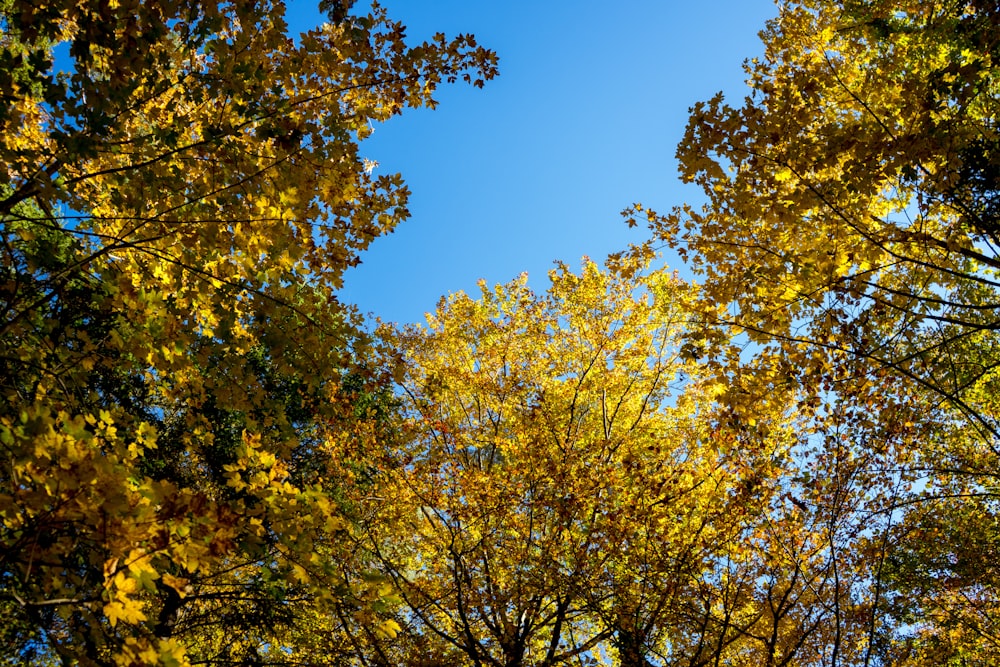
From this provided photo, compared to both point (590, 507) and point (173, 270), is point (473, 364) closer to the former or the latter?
point (590, 507)

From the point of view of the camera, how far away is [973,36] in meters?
4.43

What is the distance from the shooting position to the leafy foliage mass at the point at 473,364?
297 cm

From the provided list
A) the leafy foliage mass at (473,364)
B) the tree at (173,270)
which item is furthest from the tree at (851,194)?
the tree at (173,270)

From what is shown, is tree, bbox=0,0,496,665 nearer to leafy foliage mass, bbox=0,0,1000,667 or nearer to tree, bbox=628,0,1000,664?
leafy foliage mass, bbox=0,0,1000,667

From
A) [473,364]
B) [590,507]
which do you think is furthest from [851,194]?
[473,364]

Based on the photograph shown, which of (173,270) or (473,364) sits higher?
(473,364)

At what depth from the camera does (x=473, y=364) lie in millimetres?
9633

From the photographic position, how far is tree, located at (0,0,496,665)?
237cm

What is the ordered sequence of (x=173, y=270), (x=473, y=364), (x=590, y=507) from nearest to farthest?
1. (x=173, y=270)
2. (x=590, y=507)
3. (x=473, y=364)

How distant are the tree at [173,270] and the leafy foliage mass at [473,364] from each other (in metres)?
0.03

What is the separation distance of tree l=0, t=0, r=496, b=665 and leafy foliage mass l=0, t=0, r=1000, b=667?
3cm

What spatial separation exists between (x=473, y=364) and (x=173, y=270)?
587 cm

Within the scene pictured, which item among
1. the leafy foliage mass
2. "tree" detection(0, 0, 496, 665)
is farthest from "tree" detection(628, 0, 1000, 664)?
"tree" detection(0, 0, 496, 665)

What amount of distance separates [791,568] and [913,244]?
12.5 ft
